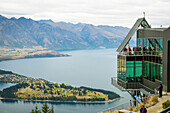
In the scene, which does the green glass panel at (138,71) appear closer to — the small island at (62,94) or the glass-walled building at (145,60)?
the glass-walled building at (145,60)

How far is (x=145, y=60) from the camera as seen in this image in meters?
26.3

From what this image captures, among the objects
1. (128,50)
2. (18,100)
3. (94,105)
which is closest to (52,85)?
(18,100)

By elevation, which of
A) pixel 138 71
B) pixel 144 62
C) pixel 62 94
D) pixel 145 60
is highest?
pixel 145 60

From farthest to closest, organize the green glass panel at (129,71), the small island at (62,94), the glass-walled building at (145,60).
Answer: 1. the small island at (62,94)
2. the green glass panel at (129,71)
3. the glass-walled building at (145,60)

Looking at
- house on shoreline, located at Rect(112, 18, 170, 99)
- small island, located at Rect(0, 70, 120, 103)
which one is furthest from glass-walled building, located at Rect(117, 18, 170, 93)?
small island, located at Rect(0, 70, 120, 103)

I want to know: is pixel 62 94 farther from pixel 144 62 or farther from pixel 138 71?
pixel 144 62

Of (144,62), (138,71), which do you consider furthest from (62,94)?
(144,62)

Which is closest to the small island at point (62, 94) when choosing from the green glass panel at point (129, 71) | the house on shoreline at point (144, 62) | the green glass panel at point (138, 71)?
the house on shoreline at point (144, 62)

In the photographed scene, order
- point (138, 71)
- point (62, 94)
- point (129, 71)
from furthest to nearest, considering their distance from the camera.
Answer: point (62, 94), point (138, 71), point (129, 71)

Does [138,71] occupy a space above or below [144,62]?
below

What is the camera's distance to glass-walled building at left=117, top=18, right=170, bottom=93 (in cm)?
2316

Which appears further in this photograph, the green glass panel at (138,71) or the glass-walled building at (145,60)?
the green glass panel at (138,71)

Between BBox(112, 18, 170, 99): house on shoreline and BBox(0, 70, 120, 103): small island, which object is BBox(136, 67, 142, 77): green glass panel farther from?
BBox(0, 70, 120, 103): small island

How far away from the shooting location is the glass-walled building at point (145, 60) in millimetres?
23156
